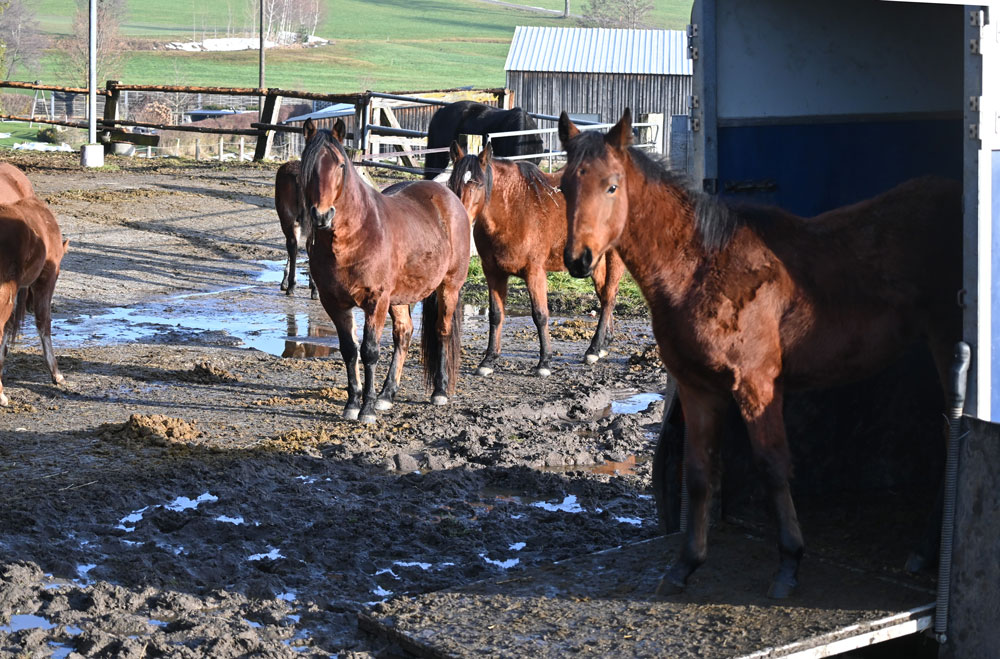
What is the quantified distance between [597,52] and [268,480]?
3860 centimetres

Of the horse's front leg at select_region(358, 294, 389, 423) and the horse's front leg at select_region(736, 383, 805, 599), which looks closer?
the horse's front leg at select_region(736, 383, 805, 599)

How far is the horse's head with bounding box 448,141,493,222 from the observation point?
29.6 ft

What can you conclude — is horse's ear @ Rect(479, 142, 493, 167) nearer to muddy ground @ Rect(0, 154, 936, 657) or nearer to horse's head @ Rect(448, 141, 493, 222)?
horse's head @ Rect(448, 141, 493, 222)

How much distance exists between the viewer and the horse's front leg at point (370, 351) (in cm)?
755

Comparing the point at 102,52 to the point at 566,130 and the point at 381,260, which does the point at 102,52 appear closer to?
the point at 381,260

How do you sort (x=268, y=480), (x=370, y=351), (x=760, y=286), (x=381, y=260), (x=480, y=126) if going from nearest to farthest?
(x=760, y=286), (x=268, y=480), (x=381, y=260), (x=370, y=351), (x=480, y=126)

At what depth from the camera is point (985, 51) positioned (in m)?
3.83

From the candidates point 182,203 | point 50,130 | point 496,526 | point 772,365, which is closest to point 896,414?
point 772,365

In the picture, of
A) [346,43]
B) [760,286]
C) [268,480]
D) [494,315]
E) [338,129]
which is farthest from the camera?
[346,43]

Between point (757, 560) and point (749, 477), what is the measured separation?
63cm

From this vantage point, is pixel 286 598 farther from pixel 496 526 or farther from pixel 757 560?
pixel 757 560

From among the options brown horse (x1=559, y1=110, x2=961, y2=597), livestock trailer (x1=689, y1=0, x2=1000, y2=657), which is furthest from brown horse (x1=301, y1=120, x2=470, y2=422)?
brown horse (x1=559, y1=110, x2=961, y2=597)

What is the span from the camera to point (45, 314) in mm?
8164

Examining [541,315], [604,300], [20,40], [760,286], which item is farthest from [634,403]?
[20,40]
